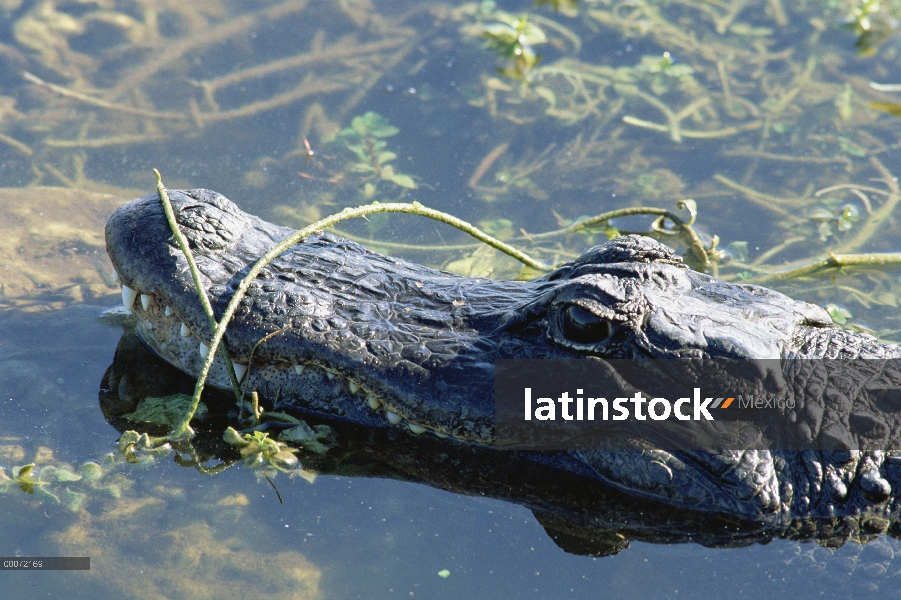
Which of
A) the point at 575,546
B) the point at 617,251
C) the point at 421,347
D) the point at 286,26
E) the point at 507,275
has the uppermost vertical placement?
the point at 286,26

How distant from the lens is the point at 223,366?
3818 millimetres

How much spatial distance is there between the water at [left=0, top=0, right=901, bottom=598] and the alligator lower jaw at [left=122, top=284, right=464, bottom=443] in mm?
202

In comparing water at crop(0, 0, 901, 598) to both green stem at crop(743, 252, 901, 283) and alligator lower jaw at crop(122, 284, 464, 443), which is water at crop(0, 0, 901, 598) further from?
alligator lower jaw at crop(122, 284, 464, 443)

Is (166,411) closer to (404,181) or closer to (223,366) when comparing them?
(223,366)

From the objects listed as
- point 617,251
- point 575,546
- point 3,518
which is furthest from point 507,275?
point 3,518

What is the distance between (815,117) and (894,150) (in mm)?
603

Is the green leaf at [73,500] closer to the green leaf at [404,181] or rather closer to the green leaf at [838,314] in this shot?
the green leaf at [404,181]

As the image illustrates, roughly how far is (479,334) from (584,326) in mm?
464

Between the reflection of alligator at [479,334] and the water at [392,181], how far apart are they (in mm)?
256

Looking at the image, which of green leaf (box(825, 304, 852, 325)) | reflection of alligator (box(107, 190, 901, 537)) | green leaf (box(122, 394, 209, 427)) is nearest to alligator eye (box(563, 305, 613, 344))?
reflection of alligator (box(107, 190, 901, 537))

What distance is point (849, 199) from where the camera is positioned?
6.03m

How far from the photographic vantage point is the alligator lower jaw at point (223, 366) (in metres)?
3.68

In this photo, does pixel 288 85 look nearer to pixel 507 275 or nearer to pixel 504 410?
pixel 507 275

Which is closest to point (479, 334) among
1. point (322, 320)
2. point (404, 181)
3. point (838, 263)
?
point (322, 320)
